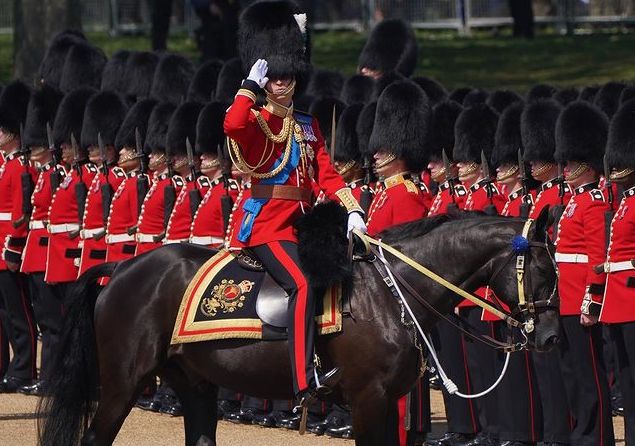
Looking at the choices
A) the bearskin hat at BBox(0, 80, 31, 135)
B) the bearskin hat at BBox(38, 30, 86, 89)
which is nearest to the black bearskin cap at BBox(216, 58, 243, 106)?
the bearskin hat at BBox(0, 80, 31, 135)

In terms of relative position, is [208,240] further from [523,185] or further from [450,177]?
[523,185]

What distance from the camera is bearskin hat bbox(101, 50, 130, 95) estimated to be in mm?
12875

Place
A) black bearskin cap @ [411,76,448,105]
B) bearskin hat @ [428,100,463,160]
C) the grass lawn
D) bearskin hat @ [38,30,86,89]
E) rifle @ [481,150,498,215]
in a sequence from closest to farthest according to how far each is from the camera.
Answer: rifle @ [481,150,498,215] < bearskin hat @ [428,100,463,160] < black bearskin cap @ [411,76,448,105] < bearskin hat @ [38,30,86,89] < the grass lawn

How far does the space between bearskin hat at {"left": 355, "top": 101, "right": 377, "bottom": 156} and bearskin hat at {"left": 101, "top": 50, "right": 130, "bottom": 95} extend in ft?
11.6

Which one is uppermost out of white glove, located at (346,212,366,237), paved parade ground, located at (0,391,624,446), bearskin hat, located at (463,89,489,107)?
bearskin hat, located at (463,89,489,107)

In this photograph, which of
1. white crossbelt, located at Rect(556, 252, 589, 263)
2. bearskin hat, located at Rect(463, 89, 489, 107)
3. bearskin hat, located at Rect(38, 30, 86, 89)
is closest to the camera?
white crossbelt, located at Rect(556, 252, 589, 263)

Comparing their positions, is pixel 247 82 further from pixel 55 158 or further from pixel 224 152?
pixel 55 158

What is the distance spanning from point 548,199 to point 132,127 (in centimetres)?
326

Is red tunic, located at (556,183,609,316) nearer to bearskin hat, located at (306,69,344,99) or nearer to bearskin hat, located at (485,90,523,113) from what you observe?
bearskin hat, located at (485,90,523,113)

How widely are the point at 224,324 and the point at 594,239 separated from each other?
6.18 ft

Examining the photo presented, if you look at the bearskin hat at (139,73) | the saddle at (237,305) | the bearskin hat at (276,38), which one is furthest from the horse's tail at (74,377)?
the bearskin hat at (139,73)

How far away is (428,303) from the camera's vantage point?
22.2 ft

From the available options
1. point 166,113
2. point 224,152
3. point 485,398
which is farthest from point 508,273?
point 166,113

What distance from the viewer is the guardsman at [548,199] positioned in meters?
8.06
